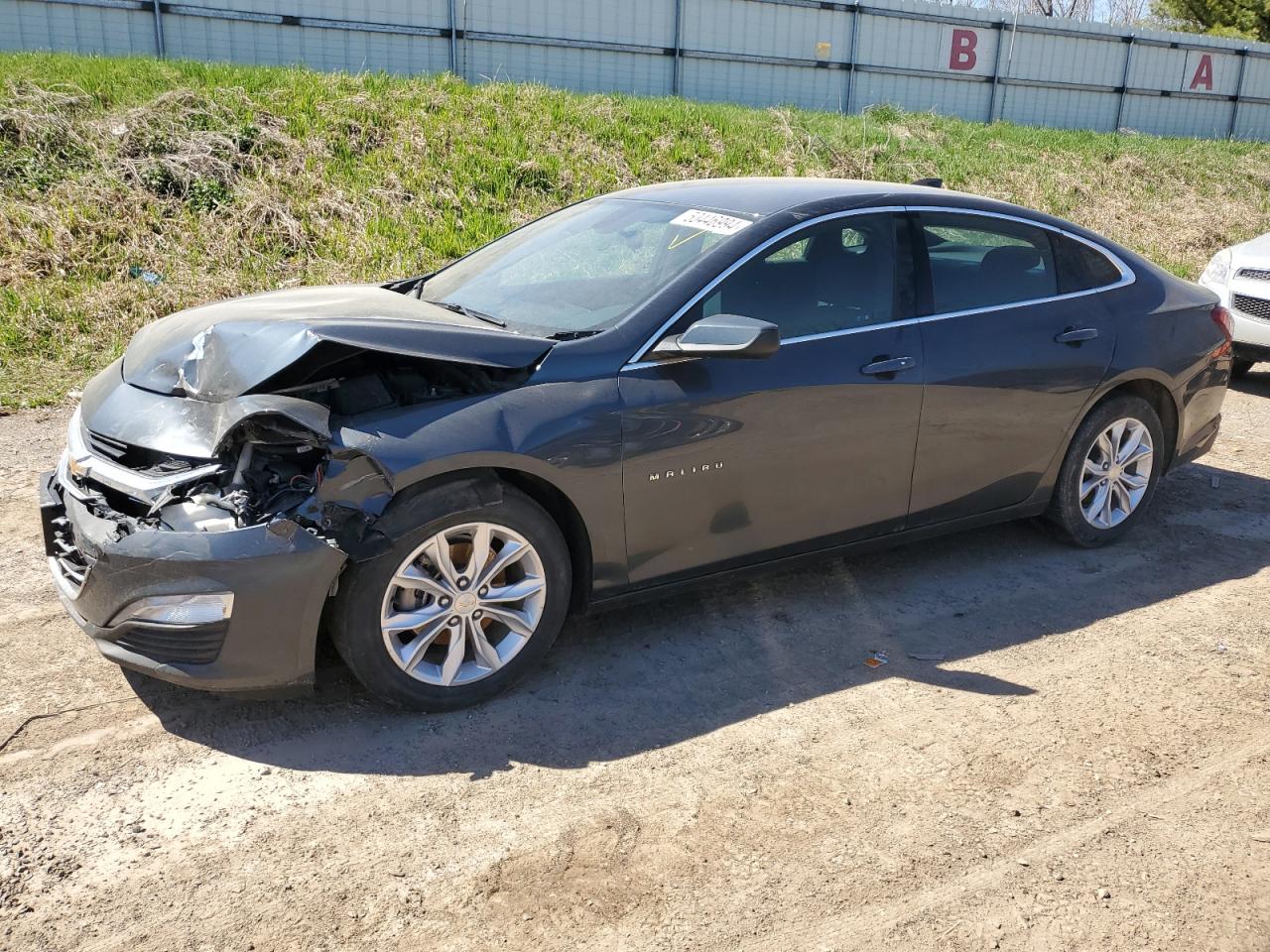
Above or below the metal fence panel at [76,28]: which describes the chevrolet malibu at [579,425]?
below

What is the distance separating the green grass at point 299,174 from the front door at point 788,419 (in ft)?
16.9

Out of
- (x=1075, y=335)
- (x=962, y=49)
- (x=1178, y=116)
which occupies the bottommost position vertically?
(x=1075, y=335)

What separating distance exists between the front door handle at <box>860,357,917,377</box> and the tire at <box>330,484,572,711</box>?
147 centimetres

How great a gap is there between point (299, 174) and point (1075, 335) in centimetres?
811

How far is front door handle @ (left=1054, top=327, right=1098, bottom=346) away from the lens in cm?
511

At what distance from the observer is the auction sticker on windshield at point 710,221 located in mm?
4461

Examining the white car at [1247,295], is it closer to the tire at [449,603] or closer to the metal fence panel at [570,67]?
the tire at [449,603]

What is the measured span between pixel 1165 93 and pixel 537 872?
74.9ft

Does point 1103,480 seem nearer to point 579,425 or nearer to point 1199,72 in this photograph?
point 579,425

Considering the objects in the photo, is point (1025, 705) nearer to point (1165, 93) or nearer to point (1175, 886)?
point (1175, 886)

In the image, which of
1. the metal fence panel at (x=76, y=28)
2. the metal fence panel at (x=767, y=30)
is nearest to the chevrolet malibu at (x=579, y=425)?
the metal fence panel at (x=76, y=28)

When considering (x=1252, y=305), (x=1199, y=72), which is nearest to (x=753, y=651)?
(x=1252, y=305)

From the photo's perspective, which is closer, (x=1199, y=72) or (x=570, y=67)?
(x=570, y=67)

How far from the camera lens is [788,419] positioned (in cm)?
432
